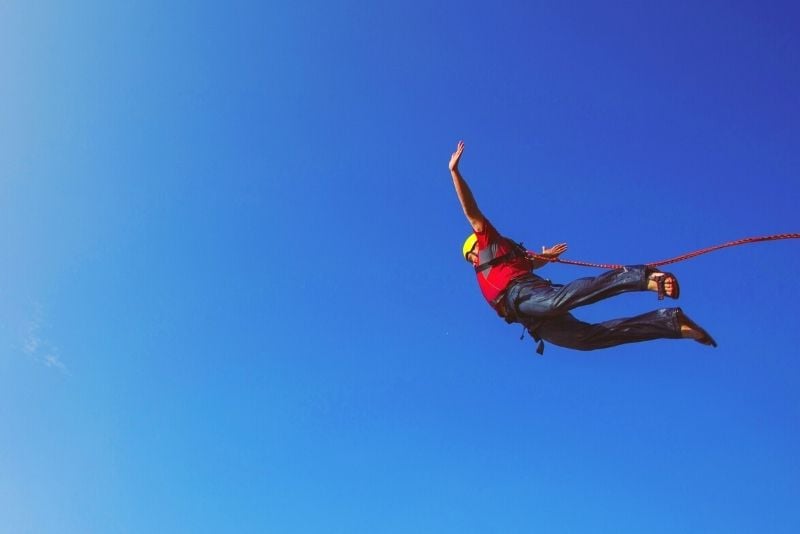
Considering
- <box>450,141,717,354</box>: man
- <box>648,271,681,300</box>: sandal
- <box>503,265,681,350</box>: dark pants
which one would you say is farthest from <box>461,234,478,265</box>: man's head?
<box>648,271,681,300</box>: sandal

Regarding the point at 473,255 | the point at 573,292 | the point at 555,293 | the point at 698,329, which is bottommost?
the point at 698,329

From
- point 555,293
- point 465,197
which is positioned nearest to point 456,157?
point 465,197

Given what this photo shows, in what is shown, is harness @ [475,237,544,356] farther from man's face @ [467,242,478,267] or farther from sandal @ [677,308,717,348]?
sandal @ [677,308,717,348]

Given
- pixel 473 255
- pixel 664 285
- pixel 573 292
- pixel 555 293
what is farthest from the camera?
pixel 473 255

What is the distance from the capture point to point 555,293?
793 centimetres

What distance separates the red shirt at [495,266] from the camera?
28.1 feet

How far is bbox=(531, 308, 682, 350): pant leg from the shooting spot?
25.0 feet

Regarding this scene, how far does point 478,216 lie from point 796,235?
3525 mm

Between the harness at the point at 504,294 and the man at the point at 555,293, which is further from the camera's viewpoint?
the harness at the point at 504,294

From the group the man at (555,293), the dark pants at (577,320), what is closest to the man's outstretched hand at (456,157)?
the man at (555,293)

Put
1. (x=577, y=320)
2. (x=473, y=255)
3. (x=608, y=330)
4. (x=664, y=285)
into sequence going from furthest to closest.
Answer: (x=473, y=255) → (x=577, y=320) → (x=608, y=330) → (x=664, y=285)

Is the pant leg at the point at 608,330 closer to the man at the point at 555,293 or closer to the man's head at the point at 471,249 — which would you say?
the man at the point at 555,293

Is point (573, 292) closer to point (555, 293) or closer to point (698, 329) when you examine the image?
point (555, 293)

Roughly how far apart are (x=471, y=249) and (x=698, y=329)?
3.01m
